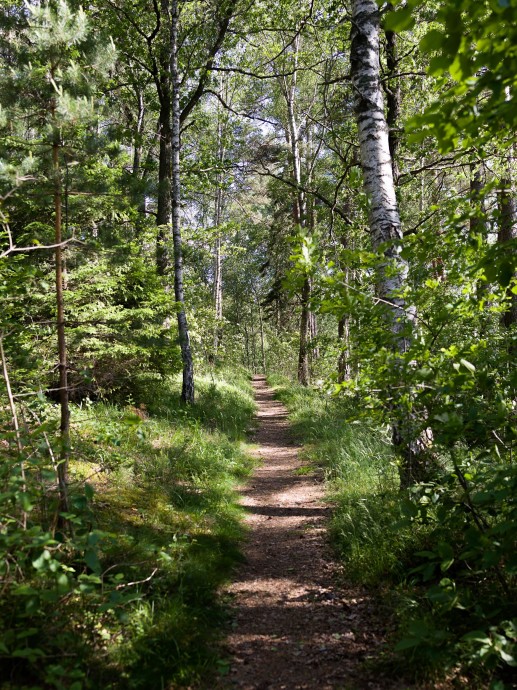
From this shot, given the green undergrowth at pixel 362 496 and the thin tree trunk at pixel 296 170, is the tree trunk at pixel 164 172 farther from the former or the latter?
the green undergrowth at pixel 362 496

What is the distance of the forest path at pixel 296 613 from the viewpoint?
283cm

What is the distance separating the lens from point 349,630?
10.7ft

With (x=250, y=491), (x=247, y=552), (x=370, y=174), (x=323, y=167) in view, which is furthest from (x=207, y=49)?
(x=247, y=552)

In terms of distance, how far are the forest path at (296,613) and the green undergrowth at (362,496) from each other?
0.24 meters

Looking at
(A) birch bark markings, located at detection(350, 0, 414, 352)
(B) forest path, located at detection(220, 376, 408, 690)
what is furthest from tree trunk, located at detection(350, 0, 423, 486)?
(B) forest path, located at detection(220, 376, 408, 690)

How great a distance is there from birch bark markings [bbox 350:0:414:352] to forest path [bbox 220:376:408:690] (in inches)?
106

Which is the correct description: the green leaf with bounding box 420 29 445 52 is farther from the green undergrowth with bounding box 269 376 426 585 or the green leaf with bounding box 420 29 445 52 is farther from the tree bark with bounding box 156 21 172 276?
the tree bark with bounding box 156 21 172 276

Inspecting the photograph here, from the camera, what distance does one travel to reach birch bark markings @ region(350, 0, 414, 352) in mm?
4332

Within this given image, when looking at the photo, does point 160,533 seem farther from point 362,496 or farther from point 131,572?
point 362,496

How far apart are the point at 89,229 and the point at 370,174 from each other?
5044 mm

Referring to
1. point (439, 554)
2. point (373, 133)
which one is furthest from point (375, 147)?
point (439, 554)

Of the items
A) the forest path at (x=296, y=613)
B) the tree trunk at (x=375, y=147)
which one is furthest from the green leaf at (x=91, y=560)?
the tree trunk at (x=375, y=147)

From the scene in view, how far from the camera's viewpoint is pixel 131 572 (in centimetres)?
345

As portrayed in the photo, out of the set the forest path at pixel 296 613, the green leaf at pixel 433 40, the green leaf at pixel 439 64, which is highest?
the green leaf at pixel 433 40
